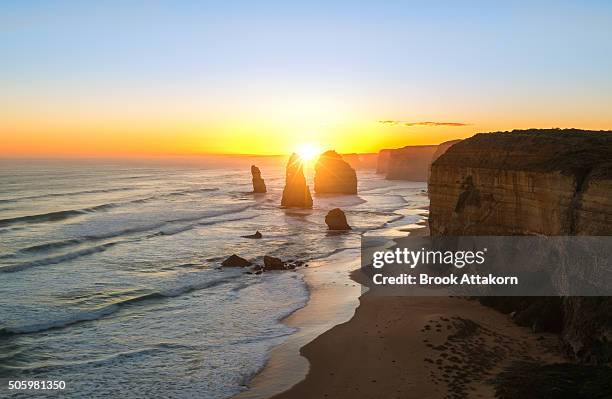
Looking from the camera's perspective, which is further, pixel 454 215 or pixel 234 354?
pixel 454 215

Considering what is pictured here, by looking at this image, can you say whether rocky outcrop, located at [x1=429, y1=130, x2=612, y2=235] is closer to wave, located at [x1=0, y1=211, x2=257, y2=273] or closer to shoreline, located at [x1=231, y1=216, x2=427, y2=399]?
shoreline, located at [x1=231, y1=216, x2=427, y2=399]

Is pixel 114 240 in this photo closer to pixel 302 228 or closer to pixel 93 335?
pixel 302 228

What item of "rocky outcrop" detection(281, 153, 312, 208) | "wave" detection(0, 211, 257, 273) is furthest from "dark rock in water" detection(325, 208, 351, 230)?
"rocky outcrop" detection(281, 153, 312, 208)

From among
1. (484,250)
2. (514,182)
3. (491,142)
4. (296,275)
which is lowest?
(296,275)

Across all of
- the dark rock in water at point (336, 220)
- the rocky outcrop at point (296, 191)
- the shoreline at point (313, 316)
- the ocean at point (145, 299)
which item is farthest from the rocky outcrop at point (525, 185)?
the rocky outcrop at point (296, 191)

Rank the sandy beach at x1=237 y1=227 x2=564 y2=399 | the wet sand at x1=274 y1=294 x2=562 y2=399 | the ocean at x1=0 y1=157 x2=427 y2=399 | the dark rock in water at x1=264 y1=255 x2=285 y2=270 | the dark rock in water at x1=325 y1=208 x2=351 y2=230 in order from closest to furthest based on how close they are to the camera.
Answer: the wet sand at x1=274 y1=294 x2=562 y2=399 → the sandy beach at x1=237 y1=227 x2=564 y2=399 → the ocean at x1=0 y1=157 x2=427 y2=399 → the dark rock in water at x1=264 y1=255 x2=285 y2=270 → the dark rock in water at x1=325 y1=208 x2=351 y2=230

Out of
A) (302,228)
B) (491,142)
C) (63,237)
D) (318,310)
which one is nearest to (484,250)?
(491,142)

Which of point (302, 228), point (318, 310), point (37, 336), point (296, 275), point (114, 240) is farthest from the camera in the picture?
point (302, 228)
